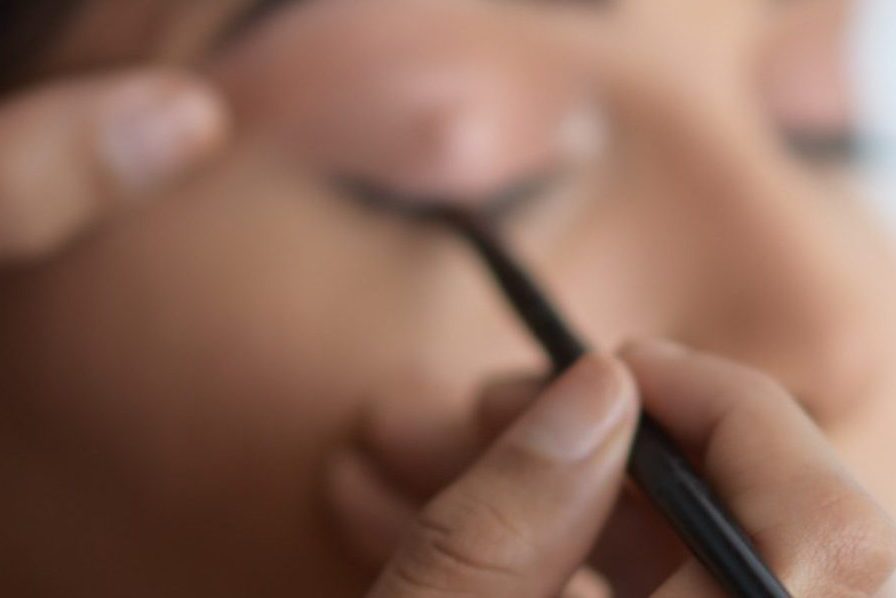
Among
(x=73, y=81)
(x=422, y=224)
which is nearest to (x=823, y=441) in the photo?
(x=422, y=224)

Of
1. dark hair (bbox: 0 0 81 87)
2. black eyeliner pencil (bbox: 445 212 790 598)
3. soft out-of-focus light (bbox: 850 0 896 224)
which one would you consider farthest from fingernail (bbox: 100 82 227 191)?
soft out-of-focus light (bbox: 850 0 896 224)

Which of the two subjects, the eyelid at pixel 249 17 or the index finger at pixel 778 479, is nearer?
the index finger at pixel 778 479

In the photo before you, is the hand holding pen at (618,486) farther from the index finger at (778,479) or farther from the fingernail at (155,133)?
the fingernail at (155,133)

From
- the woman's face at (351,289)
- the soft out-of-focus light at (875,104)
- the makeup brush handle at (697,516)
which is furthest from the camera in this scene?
the soft out-of-focus light at (875,104)

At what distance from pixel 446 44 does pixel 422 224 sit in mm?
114

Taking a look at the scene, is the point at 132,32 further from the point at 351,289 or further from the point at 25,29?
the point at 351,289

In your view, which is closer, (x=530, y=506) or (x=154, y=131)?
(x=530, y=506)

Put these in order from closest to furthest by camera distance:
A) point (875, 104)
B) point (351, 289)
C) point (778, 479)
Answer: point (778, 479) < point (351, 289) < point (875, 104)

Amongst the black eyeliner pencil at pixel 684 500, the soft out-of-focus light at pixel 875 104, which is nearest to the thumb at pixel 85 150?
the black eyeliner pencil at pixel 684 500

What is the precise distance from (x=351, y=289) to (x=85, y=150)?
20 cm

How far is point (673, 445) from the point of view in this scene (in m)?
0.41

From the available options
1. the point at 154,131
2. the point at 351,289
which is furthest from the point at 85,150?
the point at 351,289

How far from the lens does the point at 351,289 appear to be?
59cm

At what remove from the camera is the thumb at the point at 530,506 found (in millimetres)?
380
